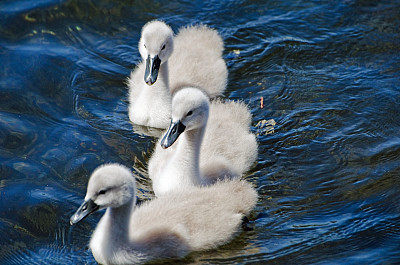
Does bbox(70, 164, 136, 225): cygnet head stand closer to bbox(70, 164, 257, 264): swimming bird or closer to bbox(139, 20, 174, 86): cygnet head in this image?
bbox(70, 164, 257, 264): swimming bird

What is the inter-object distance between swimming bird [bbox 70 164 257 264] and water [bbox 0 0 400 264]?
0.58 feet

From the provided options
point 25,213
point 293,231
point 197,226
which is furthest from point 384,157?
point 25,213

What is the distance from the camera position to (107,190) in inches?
194

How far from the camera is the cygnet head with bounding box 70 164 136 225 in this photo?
4.93 metres

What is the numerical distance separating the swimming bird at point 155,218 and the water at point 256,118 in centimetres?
18

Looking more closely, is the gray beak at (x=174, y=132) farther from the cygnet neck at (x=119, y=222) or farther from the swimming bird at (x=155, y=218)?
the cygnet neck at (x=119, y=222)

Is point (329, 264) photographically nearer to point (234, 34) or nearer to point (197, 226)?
point (197, 226)

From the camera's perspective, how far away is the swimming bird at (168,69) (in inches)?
263

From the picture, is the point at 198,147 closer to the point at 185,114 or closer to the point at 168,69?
the point at 185,114

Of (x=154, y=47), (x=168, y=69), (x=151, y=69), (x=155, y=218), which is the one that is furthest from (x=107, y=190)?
(x=168, y=69)

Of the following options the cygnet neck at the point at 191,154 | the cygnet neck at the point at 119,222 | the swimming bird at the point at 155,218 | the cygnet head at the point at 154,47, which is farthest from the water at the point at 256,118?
the cygnet head at the point at 154,47

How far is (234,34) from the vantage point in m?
8.34

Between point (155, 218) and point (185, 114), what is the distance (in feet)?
3.04

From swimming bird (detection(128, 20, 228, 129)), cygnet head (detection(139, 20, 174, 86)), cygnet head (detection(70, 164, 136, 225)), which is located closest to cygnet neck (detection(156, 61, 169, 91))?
swimming bird (detection(128, 20, 228, 129))
